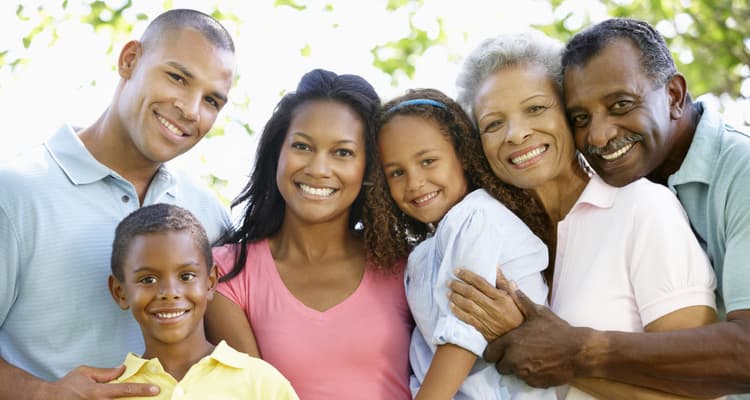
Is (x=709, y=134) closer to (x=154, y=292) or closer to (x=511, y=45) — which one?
(x=511, y=45)

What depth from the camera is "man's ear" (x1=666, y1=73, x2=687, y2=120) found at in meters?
3.46

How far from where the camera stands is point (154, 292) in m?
3.29

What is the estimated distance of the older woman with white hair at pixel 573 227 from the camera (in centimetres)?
312

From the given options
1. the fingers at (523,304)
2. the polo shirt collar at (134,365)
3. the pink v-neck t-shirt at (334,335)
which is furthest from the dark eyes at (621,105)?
the polo shirt collar at (134,365)

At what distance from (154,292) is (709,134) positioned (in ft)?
7.19

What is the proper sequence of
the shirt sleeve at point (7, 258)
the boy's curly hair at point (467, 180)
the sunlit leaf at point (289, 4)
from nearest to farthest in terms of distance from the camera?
1. the shirt sleeve at point (7, 258)
2. the boy's curly hair at point (467, 180)
3. the sunlit leaf at point (289, 4)

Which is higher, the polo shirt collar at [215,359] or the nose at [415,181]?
the nose at [415,181]

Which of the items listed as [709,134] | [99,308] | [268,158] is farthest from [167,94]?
[709,134]

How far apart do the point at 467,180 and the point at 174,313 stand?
134cm

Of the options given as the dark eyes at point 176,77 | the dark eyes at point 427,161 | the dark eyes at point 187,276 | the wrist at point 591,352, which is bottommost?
the dark eyes at point 187,276

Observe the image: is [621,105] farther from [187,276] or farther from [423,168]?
[187,276]

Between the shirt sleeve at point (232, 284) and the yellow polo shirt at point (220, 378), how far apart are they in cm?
41

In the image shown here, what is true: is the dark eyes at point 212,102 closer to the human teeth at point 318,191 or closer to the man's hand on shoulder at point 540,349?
the human teeth at point 318,191

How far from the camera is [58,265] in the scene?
3539 mm
